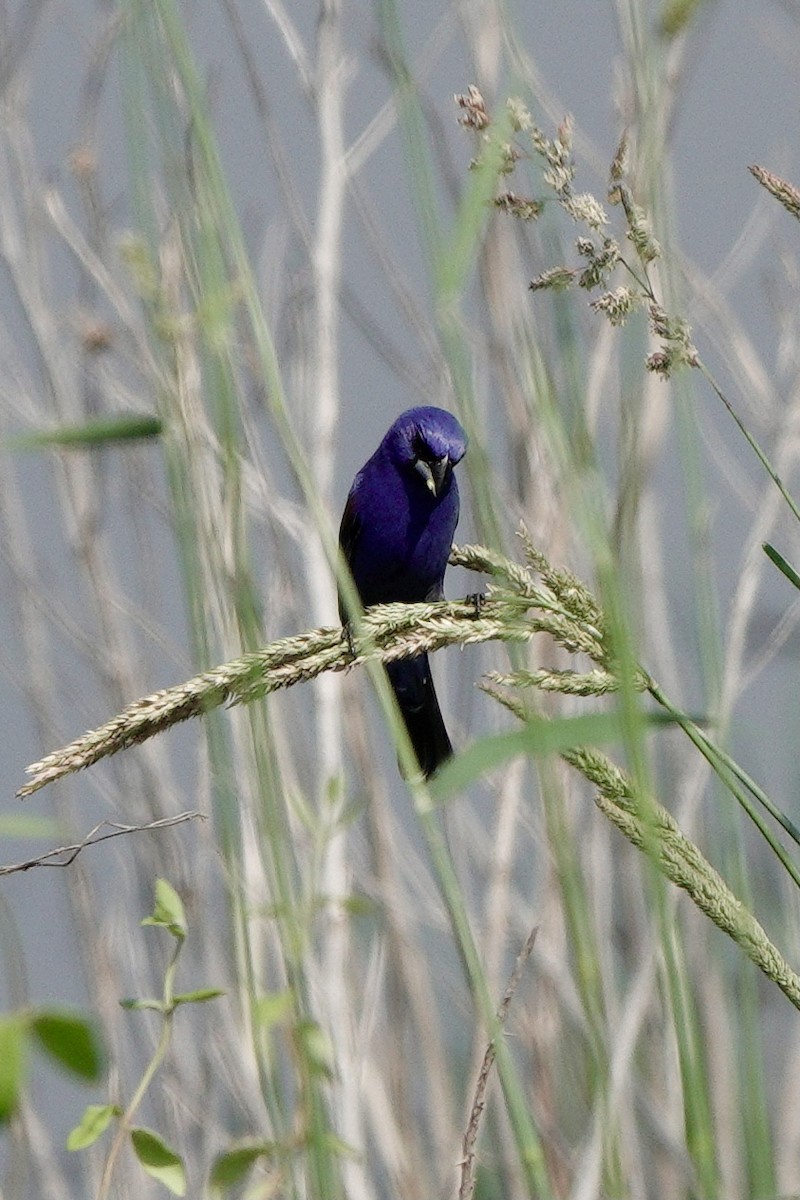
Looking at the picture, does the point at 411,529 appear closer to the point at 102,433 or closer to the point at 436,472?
the point at 436,472

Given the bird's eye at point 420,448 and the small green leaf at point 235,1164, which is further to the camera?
the bird's eye at point 420,448

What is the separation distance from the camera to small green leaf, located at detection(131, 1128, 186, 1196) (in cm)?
96

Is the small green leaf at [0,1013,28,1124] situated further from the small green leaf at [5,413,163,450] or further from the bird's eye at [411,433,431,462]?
the bird's eye at [411,433,431,462]

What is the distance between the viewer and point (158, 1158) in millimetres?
977

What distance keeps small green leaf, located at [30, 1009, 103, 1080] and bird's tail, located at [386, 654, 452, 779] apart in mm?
1902

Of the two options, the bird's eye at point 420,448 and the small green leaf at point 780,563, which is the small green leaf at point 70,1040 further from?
the bird's eye at point 420,448

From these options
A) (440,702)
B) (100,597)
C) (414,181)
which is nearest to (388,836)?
(440,702)

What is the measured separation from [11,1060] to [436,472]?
77.4 inches

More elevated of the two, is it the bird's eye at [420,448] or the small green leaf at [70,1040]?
the bird's eye at [420,448]

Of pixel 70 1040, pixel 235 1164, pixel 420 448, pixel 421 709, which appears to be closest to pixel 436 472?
pixel 420 448

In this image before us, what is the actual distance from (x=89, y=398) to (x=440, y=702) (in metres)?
0.76

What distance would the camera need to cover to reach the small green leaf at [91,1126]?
0.97 m

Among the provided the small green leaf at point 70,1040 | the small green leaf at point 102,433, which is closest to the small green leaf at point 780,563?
the small green leaf at point 102,433

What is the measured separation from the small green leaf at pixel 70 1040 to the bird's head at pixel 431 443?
74.4 inches
